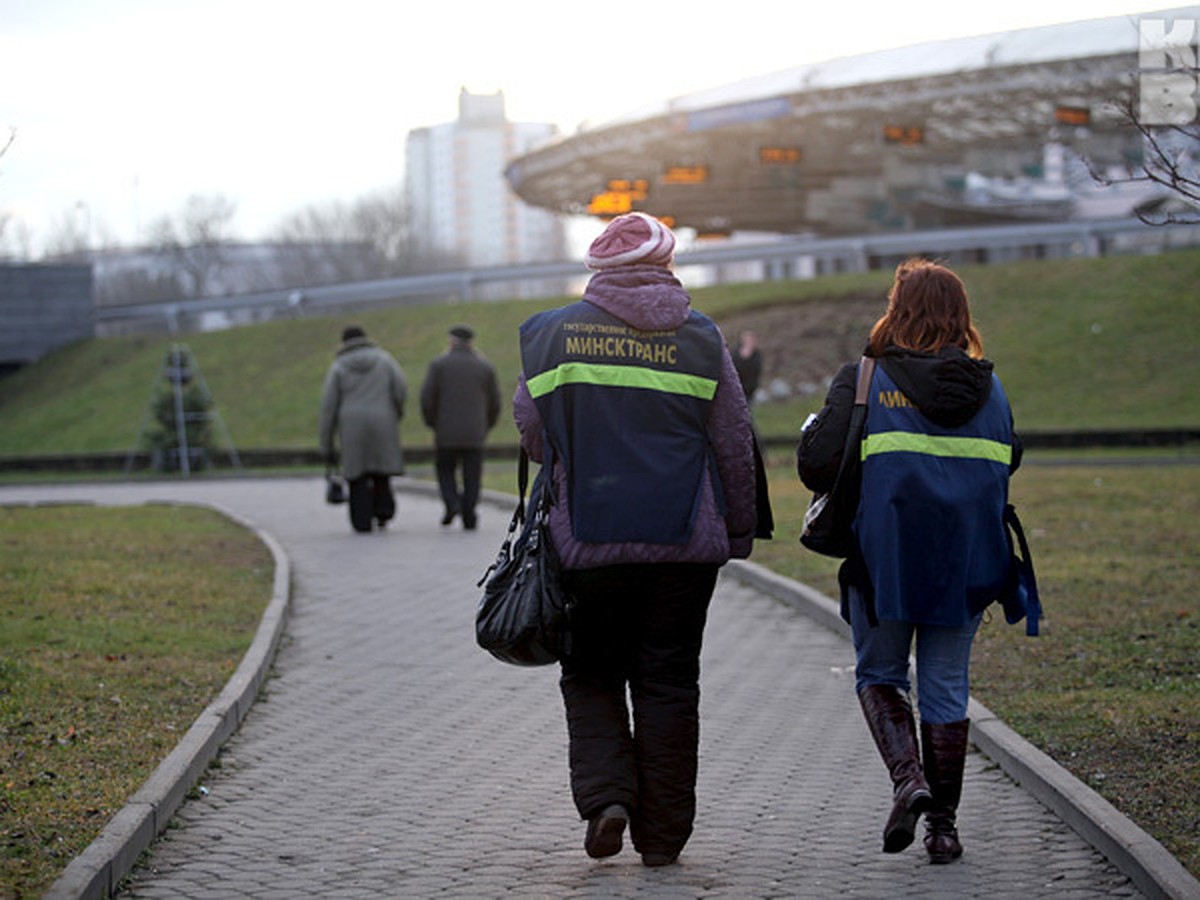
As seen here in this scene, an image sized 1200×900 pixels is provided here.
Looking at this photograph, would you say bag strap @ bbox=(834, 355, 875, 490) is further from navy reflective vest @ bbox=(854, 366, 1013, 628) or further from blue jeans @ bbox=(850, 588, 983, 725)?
blue jeans @ bbox=(850, 588, 983, 725)

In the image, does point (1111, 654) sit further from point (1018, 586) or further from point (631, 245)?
point (631, 245)

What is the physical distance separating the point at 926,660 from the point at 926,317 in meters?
1.08

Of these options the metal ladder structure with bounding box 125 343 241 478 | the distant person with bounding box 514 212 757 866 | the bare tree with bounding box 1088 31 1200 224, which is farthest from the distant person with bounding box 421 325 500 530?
the metal ladder structure with bounding box 125 343 241 478

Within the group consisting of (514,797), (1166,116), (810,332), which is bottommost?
(810,332)

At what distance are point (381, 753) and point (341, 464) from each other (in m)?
10.4

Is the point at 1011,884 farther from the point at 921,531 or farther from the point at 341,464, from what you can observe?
the point at 341,464

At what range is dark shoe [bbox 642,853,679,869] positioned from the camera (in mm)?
5594

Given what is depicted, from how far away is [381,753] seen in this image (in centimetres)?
762

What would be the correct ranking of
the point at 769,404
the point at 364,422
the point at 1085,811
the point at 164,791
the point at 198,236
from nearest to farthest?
the point at 1085,811 < the point at 164,791 < the point at 364,422 < the point at 769,404 < the point at 198,236

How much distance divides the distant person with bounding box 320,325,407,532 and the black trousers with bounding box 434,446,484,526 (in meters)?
0.50

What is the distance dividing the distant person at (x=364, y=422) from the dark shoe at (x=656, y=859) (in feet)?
37.0

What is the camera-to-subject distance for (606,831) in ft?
18.1

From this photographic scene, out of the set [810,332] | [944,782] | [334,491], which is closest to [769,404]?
[810,332]

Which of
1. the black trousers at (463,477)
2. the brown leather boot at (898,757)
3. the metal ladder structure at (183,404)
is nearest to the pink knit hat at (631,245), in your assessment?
the brown leather boot at (898,757)
